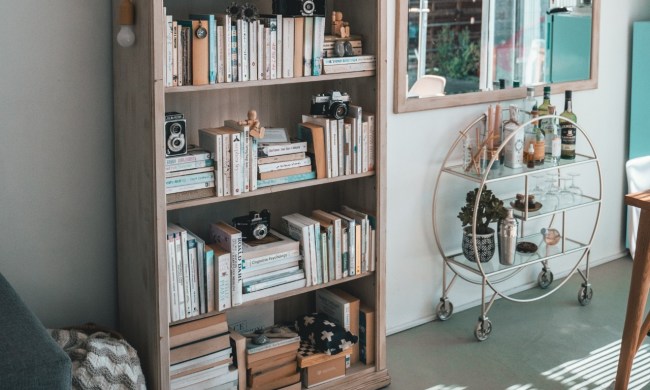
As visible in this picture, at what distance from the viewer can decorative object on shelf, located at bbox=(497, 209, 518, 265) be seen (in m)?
3.51

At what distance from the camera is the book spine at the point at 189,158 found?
2500 millimetres

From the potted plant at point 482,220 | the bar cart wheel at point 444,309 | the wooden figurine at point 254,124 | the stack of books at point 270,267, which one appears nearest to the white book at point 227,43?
the wooden figurine at point 254,124

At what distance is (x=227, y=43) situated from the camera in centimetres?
253

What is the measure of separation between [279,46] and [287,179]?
443 mm

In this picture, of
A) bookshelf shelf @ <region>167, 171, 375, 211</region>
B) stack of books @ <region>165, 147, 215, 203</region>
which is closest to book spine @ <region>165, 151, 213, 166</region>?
stack of books @ <region>165, 147, 215, 203</region>

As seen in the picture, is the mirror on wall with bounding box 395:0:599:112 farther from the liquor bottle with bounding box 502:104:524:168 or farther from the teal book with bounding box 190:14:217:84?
the teal book with bounding box 190:14:217:84

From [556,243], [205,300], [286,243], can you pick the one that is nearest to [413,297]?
[556,243]

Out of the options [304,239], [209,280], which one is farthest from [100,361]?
[304,239]

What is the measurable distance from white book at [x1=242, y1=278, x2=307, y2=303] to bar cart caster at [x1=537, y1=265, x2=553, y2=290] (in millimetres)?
1624

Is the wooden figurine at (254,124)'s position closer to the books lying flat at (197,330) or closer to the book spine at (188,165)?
the book spine at (188,165)

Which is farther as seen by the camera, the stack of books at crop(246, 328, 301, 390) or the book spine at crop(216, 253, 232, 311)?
the stack of books at crop(246, 328, 301, 390)

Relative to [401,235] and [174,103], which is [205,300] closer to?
[174,103]

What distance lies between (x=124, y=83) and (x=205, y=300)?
0.74 m

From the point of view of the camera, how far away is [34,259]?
2670 mm
